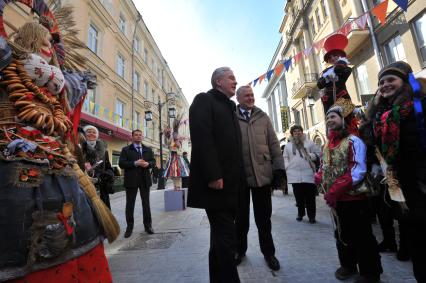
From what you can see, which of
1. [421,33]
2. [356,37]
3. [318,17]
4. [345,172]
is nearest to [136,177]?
[345,172]

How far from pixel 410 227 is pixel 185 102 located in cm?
4099

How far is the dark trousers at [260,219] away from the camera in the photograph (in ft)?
8.46

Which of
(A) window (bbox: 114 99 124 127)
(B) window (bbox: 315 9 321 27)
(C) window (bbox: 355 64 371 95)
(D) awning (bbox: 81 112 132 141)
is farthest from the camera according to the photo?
(B) window (bbox: 315 9 321 27)

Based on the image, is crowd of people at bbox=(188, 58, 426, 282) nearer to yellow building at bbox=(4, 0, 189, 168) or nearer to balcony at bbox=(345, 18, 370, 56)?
yellow building at bbox=(4, 0, 189, 168)

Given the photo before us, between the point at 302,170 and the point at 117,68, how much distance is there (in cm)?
1655

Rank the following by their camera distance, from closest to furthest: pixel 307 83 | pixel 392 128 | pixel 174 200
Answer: pixel 392 128 < pixel 174 200 < pixel 307 83

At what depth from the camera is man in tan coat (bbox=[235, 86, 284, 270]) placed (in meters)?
2.63

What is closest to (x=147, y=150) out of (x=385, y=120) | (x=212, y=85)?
(x=212, y=85)

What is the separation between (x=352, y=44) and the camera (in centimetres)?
1341

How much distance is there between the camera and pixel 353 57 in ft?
46.9

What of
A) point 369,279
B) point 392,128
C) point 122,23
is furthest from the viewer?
point 122,23

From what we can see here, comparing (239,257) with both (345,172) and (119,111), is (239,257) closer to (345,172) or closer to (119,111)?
(345,172)

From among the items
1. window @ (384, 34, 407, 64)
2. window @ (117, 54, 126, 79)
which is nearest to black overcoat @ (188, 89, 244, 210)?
window @ (384, 34, 407, 64)

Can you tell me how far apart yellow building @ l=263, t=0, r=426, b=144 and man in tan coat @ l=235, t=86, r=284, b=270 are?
16.5 ft
